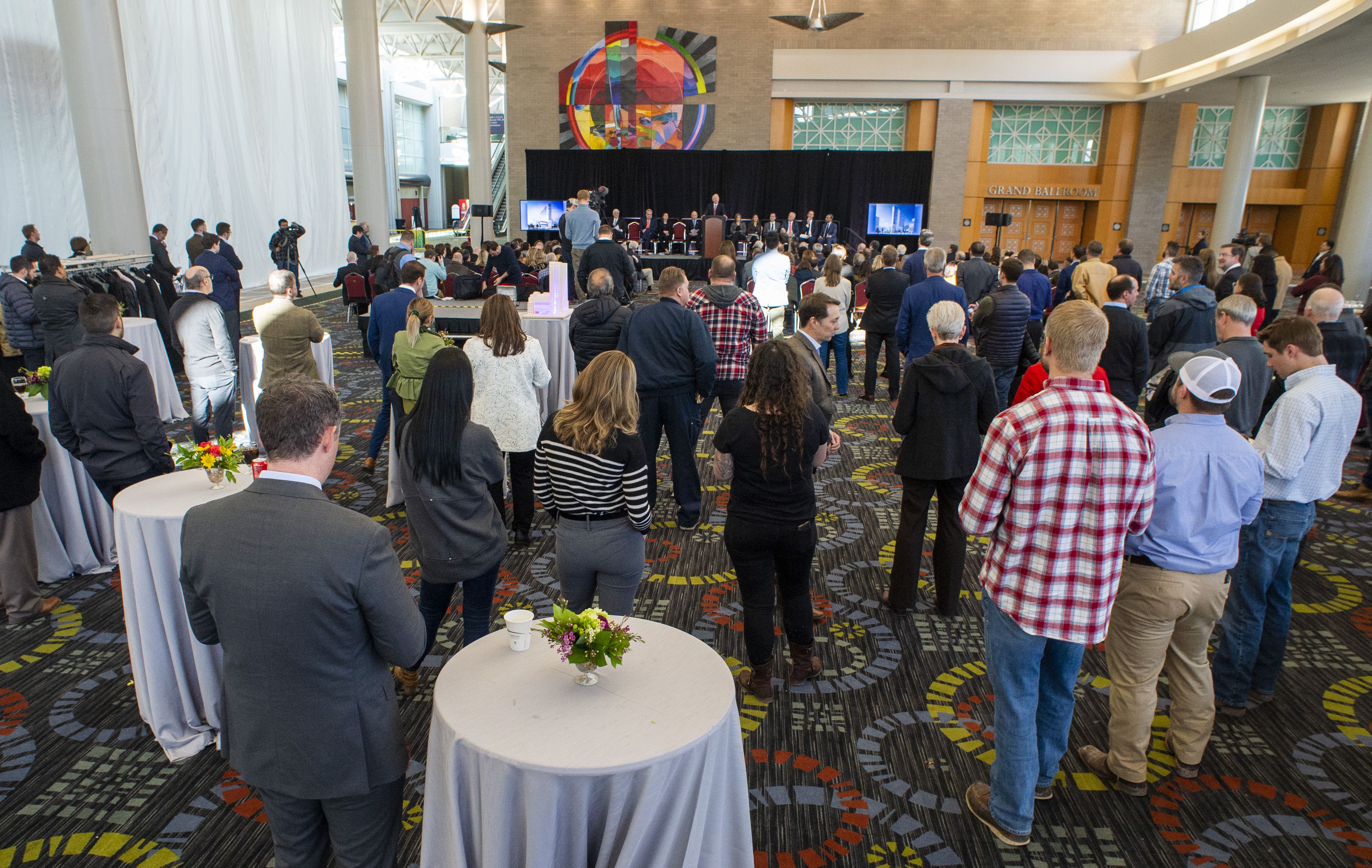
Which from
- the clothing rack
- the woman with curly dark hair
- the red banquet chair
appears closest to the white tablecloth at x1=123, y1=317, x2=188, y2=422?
the clothing rack

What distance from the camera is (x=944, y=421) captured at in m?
3.42

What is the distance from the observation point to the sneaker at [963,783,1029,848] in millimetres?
2377

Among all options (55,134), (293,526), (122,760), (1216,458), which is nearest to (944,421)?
(1216,458)

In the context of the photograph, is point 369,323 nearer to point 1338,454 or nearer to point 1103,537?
point 1103,537

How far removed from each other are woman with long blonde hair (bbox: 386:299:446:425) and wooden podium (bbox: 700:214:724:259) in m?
12.9

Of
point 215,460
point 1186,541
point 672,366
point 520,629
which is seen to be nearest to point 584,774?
point 520,629

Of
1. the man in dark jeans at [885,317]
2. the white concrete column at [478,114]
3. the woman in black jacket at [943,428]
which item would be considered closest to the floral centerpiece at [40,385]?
the woman in black jacket at [943,428]

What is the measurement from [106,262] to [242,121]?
7.73 m

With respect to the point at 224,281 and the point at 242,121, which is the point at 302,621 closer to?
the point at 224,281

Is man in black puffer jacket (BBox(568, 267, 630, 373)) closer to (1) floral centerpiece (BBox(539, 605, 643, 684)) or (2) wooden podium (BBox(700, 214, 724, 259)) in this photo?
(1) floral centerpiece (BBox(539, 605, 643, 684))

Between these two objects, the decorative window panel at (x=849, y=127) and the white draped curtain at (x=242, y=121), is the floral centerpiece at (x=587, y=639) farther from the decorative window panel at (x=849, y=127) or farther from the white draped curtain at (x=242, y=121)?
the decorative window panel at (x=849, y=127)

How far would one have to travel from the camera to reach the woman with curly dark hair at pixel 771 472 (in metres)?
2.67

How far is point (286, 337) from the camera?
4.80 metres

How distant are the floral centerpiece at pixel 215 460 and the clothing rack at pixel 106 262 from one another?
5.66 m
